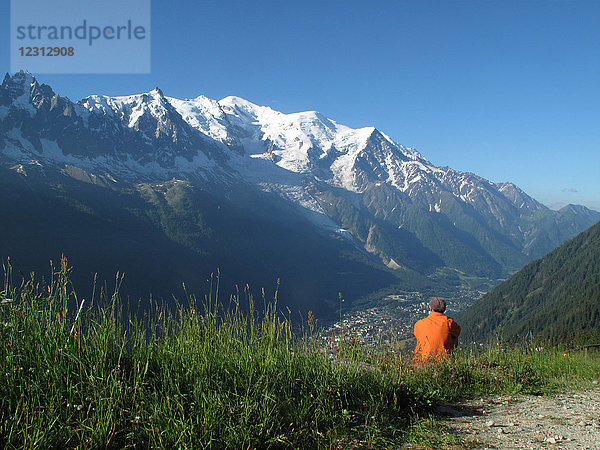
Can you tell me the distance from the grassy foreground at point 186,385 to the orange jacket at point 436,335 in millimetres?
1617

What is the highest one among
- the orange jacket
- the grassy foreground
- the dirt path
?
the grassy foreground

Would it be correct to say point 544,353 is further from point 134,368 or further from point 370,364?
point 134,368

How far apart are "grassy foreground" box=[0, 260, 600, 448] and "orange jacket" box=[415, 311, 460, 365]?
5.31 ft

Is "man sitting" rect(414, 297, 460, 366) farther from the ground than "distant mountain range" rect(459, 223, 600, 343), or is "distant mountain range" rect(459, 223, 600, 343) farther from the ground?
"man sitting" rect(414, 297, 460, 366)

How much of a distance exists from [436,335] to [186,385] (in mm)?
5333

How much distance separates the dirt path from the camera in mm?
4383

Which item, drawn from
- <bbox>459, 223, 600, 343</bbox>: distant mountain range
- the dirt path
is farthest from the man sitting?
<bbox>459, 223, 600, 343</bbox>: distant mountain range

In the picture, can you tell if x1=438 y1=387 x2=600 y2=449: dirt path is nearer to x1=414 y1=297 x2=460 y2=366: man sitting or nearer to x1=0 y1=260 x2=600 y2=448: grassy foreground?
x1=0 y1=260 x2=600 y2=448: grassy foreground

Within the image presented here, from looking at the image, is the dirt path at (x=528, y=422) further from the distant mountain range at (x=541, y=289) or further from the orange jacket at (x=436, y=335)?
the distant mountain range at (x=541, y=289)

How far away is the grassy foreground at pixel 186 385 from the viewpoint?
3637 mm

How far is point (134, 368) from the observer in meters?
4.29

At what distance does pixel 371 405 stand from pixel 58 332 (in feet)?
12.2

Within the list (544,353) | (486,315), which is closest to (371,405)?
(544,353)

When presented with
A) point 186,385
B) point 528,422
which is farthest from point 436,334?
point 186,385
